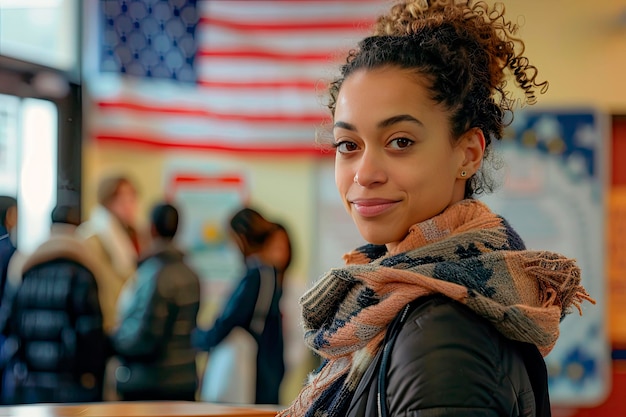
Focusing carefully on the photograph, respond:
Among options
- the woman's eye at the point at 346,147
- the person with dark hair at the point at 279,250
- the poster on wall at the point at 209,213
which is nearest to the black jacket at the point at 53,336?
the person with dark hair at the point at 279,250

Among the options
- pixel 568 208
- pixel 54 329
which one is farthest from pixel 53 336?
pixel 568 208

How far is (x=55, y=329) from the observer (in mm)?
3898

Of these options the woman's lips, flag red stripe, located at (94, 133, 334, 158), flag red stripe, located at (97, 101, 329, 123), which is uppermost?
flag red stripe, located at (97, 101, 329, 123)

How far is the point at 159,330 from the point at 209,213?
4.37 feet

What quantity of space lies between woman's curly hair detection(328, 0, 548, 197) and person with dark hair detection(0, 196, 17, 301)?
9.68 feet

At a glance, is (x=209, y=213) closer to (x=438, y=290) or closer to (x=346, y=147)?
(x=346, y=147)

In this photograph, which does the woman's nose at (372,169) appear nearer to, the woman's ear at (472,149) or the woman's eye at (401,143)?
the woman's eye at (401,143)

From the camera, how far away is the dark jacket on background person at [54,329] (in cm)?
388

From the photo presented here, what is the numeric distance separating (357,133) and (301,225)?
12.7 ft

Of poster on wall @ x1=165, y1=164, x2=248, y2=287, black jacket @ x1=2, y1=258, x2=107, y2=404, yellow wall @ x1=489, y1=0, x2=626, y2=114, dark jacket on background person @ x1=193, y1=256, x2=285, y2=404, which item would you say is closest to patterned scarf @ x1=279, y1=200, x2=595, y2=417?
black jacket @ x1=2, y1=258, x2=107, y2=404

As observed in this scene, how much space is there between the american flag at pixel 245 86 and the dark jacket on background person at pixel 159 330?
1.28 metres

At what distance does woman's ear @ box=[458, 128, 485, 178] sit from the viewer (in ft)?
4.36

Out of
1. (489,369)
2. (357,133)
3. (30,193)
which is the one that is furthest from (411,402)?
(30,193)

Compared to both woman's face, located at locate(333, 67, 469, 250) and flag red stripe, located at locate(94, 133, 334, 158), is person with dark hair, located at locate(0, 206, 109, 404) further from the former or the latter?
woman's face, located at locate(333, 67, 469, 250)
